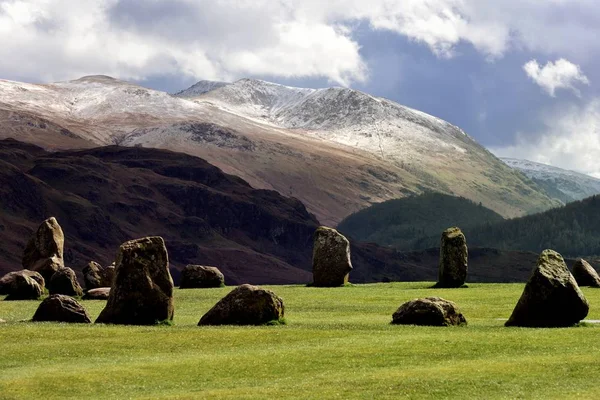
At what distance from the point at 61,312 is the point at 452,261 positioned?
38751mm

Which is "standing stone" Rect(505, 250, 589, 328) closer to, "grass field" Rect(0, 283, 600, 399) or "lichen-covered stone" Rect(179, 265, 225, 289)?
"grass field" Rect(0, 283, 600, 399)

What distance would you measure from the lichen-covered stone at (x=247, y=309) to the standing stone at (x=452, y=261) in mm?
33437

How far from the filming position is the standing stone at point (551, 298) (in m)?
43.5

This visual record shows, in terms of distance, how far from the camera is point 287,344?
40.2 metres

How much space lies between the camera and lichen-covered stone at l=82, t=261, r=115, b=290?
7850cm

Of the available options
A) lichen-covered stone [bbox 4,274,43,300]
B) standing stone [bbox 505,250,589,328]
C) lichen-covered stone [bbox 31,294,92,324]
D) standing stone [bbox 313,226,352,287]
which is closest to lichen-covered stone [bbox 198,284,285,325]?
lichen-covered stone [bbox 31,294,92,324]

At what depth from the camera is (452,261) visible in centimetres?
7894

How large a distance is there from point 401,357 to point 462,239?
45.2m

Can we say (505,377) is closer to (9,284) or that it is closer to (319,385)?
(319,385)

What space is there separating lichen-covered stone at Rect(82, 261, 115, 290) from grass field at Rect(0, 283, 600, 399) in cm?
2685

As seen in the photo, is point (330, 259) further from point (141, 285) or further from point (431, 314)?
point (431, 314)

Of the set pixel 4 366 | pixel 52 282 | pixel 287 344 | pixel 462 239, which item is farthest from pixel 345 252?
pixel 4 366

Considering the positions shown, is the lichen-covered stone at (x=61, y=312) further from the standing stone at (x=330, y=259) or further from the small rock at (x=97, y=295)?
the standing stone at (x=330, y=259)

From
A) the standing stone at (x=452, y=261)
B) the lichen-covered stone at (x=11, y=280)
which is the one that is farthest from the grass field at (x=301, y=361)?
the standing stone at (x=452, y=261)
